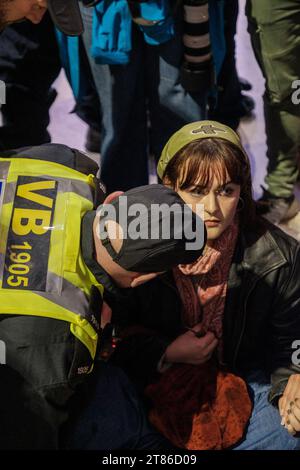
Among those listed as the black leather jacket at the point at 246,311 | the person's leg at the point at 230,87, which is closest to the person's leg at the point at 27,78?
the person's leg at the point at 230,87

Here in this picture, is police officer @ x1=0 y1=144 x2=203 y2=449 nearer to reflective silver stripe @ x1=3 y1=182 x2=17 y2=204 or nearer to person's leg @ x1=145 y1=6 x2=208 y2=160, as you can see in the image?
reflective silver stripe @ x1=3 y1=182 x2=17 y2=204

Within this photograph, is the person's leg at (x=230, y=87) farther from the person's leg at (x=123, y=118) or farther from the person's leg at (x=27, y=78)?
the person's leg at (x=27, y=78)

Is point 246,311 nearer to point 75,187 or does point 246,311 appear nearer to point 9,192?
point 75,187

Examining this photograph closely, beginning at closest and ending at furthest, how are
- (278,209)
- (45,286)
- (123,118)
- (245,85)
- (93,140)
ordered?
(45,286)
(123,118)
(278,209)
(93,140)
(245,85)

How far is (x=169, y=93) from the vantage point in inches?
114

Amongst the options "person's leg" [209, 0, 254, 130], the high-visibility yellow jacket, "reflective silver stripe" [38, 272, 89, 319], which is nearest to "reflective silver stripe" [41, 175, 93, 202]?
the high-visibility yellow jacket

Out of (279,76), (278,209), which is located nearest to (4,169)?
(279,76)

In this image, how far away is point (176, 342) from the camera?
2197 millimetres

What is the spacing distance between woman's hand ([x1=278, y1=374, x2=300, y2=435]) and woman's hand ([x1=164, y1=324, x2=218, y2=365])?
0.88 feet

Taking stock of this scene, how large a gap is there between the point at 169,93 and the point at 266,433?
1.43 m

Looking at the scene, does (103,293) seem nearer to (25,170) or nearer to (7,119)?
(25,170)

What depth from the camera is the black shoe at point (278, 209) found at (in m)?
3.20

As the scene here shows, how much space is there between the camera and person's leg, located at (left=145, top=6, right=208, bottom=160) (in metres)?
2.76

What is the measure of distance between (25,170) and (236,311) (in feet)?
2.62
